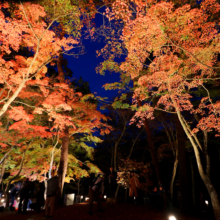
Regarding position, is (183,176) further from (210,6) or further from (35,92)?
(35,92)

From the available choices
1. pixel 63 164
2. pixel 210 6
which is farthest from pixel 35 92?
pixel 210 6

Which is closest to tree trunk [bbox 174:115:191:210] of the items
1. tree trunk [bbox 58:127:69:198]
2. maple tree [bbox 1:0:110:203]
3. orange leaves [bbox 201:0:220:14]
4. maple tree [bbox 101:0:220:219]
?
maple tree [bbox 101:0:220:219]

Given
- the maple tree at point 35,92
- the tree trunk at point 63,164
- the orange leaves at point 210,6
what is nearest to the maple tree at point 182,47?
the orange leaves at point 210,6

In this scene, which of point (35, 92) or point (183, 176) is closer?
point (183, 176)

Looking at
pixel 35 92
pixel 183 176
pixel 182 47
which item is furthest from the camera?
pixel 35 92

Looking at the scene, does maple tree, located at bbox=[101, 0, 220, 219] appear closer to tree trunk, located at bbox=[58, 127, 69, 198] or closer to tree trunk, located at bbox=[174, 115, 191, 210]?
tree trunk, located at bbox=[174, 115, 191, 210]

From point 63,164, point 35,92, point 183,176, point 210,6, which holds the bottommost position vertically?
point 183,176

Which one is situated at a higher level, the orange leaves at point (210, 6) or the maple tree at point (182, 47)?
the orange leaves at point (210, 6)

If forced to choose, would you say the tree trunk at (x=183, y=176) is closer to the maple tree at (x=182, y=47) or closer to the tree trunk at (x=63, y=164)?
the maple tree at (x=182, y=47)

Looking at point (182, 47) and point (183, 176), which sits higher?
point (182, 47)

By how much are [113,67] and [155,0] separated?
4131 millimetres

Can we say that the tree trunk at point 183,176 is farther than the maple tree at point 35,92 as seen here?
Yes

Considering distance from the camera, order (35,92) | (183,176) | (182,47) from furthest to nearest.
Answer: (35,92) < (183,176) < (182,47)

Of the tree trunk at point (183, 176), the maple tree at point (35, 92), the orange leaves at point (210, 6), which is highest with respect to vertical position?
the orange leaves at point (210, 6)
